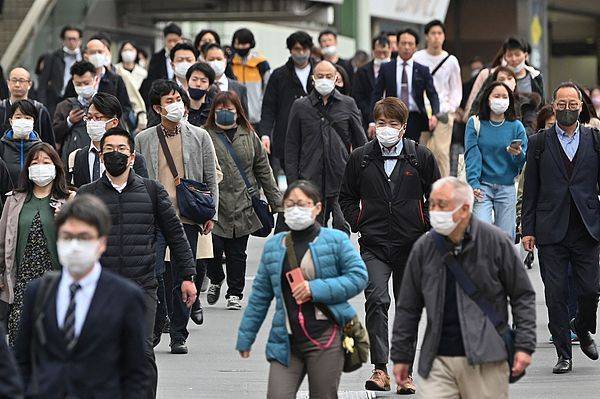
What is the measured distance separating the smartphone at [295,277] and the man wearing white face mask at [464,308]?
663 mm

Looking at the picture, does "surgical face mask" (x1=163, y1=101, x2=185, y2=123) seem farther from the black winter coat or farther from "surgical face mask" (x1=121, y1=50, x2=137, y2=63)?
"surgical face mask" (x1=121, y1=50, x2=137, y2=63)

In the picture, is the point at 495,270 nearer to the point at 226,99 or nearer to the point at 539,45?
the point at 226,99

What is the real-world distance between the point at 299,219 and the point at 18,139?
15.4ft

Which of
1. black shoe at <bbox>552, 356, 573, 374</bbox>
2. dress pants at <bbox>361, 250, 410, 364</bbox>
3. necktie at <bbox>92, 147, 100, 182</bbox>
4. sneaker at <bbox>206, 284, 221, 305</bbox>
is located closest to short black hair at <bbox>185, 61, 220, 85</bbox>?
sneaker at <bbox>206, 284, 221, 305</bbox>

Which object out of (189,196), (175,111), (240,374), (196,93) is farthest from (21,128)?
(240,374)

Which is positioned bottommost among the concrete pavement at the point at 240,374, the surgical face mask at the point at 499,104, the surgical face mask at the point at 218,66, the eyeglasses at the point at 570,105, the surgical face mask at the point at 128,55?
the concrete pavement at the point at 240,374

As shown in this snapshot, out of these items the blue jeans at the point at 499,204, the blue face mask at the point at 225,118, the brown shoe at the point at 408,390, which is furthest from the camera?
the blue face mask at the point at 225,118

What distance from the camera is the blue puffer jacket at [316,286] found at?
8.23 m

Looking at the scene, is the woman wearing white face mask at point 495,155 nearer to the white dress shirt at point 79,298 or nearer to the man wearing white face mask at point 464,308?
the man wearing white face mask at point 464,308

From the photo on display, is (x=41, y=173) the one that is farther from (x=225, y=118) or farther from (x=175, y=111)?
(x=225, y=118)

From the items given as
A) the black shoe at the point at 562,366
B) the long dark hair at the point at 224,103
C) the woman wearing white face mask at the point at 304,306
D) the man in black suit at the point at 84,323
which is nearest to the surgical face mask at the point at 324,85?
the long dark hair at the point at 224,103

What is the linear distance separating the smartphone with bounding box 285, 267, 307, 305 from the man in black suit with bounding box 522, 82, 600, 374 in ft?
10.8

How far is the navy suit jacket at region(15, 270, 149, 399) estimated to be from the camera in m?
6.62

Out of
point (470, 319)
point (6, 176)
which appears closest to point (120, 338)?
point (470, 319)
